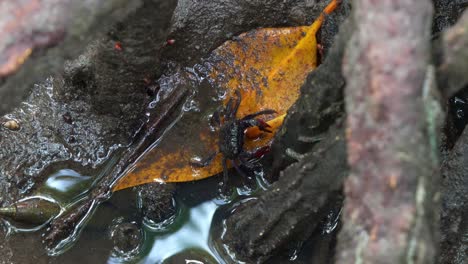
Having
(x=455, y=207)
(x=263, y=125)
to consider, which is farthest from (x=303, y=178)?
(x=455, y=207)

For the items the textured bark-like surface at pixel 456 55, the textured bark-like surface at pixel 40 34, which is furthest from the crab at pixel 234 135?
the textured bark-like surface at pixel 456 55

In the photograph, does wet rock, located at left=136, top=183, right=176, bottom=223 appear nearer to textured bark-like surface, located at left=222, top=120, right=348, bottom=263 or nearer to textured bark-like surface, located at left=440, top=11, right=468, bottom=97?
textured bark-like surface, located at left=222, top=120, right=348, bottom=263

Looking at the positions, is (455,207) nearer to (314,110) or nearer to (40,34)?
(314,110)

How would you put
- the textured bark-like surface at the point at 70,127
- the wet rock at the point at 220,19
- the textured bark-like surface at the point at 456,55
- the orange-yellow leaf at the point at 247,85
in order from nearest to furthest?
1. the textured bark-like surface at the point at 456,55
2. the textured bark-like surface at the point at 70,127
3. the orange-yellow leaf at the point at 247,85
4. the wet rock at the point at 220,19

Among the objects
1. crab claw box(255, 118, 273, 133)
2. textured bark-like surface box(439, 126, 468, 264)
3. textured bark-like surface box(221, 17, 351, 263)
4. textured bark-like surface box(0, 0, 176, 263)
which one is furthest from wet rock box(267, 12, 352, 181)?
textured bark-like surface box(439, 126, 468, 264)

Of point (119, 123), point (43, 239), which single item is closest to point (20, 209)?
point (43, 239)

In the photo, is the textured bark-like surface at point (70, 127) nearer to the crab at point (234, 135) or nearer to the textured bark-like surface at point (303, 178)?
the crab at point (234, 135)

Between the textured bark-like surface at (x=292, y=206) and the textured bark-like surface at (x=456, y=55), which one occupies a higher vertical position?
the textured bark-like surface at (x=456, y=55)

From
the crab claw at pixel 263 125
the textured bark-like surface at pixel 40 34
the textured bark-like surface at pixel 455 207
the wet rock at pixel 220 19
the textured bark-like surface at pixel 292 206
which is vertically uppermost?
the textured bark-like surface at pixel 40 34
